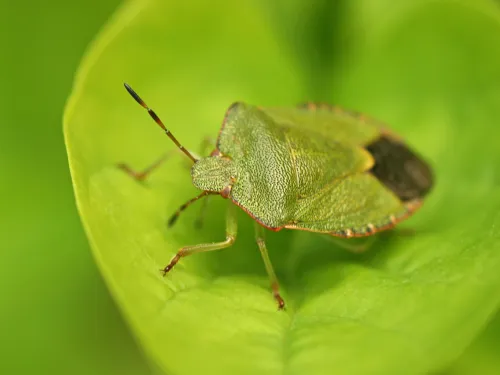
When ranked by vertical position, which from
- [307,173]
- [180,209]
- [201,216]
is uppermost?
[180,209]

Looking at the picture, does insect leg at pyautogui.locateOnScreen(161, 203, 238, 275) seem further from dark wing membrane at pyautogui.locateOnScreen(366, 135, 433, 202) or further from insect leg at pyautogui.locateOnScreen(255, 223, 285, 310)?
dark wing membrane at pyautogui.locateOnScreen(366, 135, 433, 202)

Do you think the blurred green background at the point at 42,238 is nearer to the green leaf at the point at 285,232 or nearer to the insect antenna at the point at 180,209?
the green leaf at the point at 285,232

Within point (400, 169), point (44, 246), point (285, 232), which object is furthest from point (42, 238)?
point (400, 169)

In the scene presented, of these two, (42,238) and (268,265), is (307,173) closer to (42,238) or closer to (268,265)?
(268,265)

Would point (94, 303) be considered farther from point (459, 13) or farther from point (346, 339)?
point (459, 13)

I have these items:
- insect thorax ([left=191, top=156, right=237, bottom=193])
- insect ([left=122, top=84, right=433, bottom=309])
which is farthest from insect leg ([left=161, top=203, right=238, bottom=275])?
insect thorax ([left=191, top=156, right=237, bottom=193])

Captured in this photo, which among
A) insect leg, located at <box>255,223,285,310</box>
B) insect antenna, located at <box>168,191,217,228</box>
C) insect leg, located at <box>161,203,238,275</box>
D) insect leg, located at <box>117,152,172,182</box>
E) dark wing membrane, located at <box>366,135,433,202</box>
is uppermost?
insect leg, located at <box>117,152,172,182</box>
